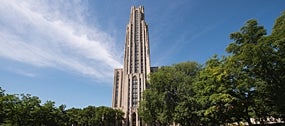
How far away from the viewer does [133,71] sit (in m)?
112

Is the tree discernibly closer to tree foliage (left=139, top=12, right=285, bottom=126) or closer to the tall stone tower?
tree foliage (left=139, top=12, right=285, bottom=126)

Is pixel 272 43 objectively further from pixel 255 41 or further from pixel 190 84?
pixel 190 84

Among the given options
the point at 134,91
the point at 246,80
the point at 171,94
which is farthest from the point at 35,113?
the point at 134,91

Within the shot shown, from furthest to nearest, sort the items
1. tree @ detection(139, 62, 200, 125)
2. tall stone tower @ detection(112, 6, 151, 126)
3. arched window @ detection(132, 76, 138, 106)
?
arched window @ detection(132, 76, 138, 106) → tall stone tower @ detection(112, 6, 151, 126) → tree @ detection(139, 62, 200, 125)

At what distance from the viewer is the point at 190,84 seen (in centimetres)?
3950

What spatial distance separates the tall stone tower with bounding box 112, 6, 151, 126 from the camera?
336ft

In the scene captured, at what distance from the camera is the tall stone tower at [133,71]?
102438 millimetres

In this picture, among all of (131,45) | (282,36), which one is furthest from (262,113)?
(131,45)

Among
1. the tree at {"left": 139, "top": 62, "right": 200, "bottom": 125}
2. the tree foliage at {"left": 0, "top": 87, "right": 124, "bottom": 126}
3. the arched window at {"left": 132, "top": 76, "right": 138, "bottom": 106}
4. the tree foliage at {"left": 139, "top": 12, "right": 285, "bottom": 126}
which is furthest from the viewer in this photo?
the arched window at {"left": 132, "top": 76, "right": 138, "bottom": 106}

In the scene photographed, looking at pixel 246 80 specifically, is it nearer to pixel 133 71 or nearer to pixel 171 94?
pixel 171 94

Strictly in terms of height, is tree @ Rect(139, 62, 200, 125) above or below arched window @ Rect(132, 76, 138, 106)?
below

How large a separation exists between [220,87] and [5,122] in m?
34.2

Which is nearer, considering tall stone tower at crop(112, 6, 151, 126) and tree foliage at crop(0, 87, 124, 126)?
tree foliage at crop(0, 87, 124, 126)

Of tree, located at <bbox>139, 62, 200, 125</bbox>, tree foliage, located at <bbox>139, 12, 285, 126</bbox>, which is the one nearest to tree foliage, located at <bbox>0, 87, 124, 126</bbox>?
tree, located at <bbox>139, 62, 200, 125</bbox>
